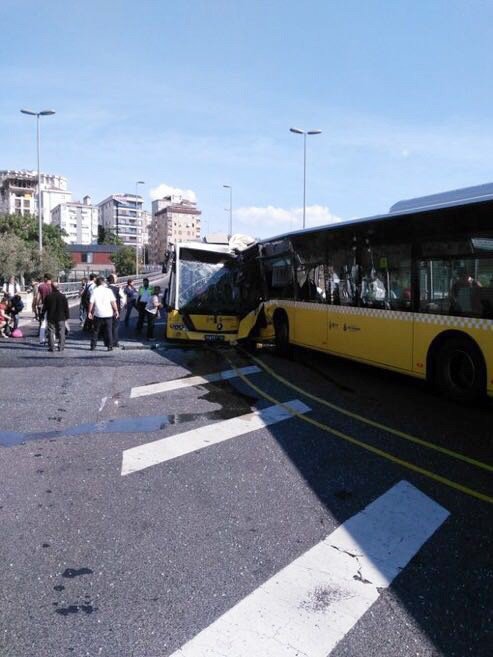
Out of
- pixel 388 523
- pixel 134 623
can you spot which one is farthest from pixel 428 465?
pixel 134 623

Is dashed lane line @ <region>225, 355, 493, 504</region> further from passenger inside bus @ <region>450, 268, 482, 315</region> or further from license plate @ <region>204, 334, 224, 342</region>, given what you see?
license plate @ <region>204, 334, 224, 342</region>

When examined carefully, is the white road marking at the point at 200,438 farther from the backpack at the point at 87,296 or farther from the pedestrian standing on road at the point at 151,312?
the backpack at the point at 87,296

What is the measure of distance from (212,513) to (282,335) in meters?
9.87

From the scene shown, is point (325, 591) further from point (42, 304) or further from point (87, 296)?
point (87, 296)

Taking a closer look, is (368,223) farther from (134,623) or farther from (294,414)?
(134,623)

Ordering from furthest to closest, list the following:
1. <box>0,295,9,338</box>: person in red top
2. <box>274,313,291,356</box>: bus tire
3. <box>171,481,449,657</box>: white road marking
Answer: <box>0,295,9,338</box>: person in red top, <box>274,313,291,356</box>: bus tire, <box>171,481,449,657</box>: white road marking

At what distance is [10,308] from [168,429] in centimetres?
1156

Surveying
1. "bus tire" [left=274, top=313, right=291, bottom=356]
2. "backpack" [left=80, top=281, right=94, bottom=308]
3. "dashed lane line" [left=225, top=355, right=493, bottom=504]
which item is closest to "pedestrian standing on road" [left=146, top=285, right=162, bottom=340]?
"backpack" [left=80, top=281, right=94, bottom=308]

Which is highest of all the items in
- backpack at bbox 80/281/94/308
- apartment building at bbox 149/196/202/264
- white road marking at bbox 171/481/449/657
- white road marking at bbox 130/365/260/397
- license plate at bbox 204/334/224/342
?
apartment building at bbox 149/196/202/264

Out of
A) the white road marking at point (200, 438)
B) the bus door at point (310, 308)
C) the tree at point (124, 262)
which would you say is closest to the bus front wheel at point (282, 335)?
the bus door at point (310, 308)

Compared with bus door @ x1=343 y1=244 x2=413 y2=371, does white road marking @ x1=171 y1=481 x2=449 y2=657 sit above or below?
below

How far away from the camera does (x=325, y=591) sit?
3.52m

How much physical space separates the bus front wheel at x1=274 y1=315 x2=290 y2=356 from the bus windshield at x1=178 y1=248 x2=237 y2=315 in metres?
1.74

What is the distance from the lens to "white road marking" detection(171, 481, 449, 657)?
2.99 metres
